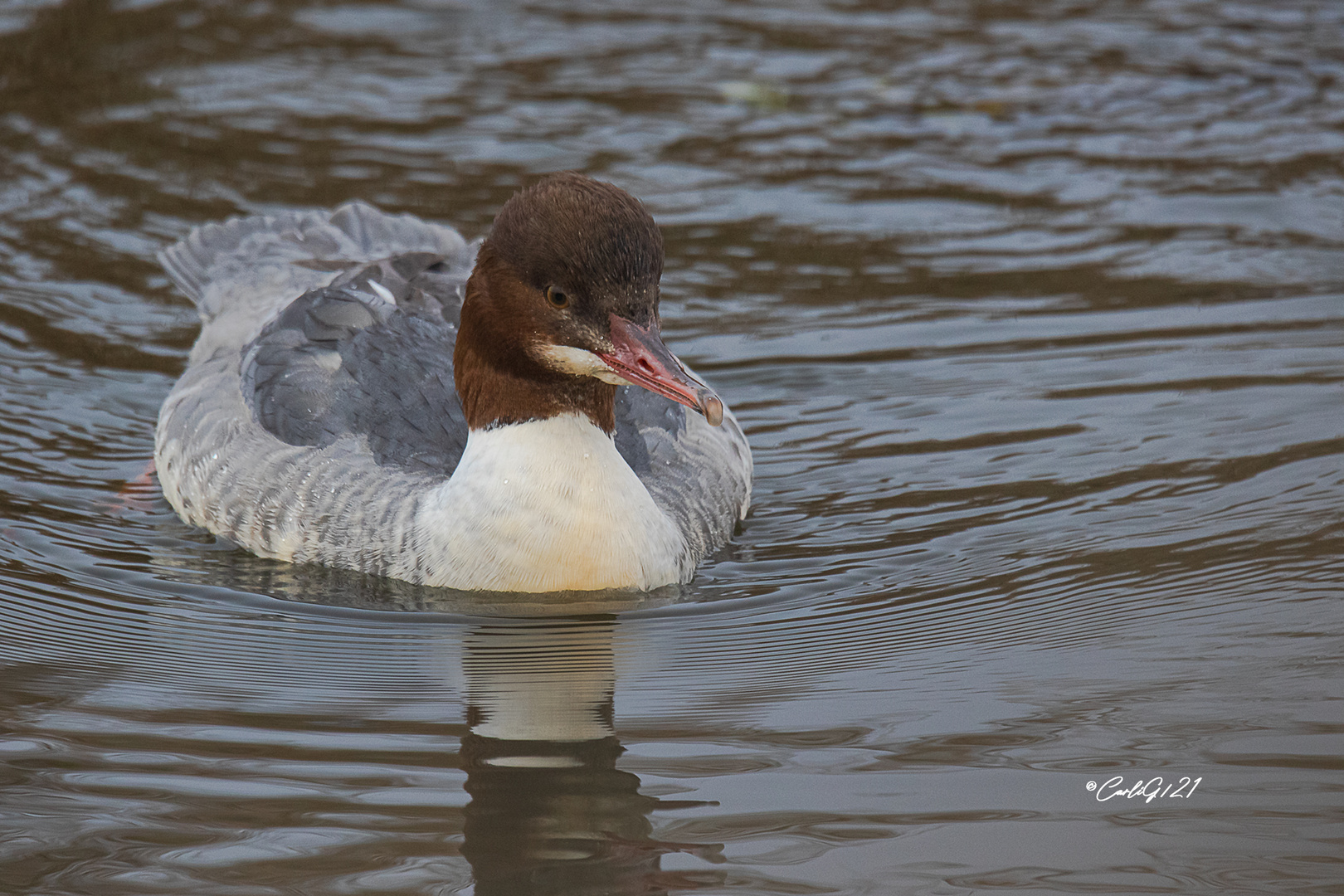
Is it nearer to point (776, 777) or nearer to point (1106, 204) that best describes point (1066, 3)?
point (1106, 204)

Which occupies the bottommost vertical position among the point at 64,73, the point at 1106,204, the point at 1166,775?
the point at 1166,775

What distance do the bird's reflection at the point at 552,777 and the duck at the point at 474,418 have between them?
1.14 ft

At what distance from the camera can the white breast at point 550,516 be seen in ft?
18.9

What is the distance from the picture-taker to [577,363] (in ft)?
18.1

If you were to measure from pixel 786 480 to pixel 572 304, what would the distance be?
197cm

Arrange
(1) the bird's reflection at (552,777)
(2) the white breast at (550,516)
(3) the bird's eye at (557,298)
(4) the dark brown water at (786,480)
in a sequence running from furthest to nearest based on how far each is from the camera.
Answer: (2) the white breast at (550,516) < (3) the bird's eye at (557,298) < (4) the dark brown water at (786,480) < (1) the bird's reflection at (552,777)

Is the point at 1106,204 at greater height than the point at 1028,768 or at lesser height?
greater

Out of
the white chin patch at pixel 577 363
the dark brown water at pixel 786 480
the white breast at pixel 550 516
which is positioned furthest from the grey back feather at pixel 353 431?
the white chin patch at pixel 577 363

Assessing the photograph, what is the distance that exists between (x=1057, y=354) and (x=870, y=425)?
1067 millimetres

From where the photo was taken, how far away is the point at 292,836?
4.32 meters

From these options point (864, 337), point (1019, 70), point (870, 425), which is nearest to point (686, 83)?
point (1019, 70)

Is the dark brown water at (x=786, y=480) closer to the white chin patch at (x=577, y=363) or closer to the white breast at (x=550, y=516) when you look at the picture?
the white breast at (x=550, y=516)
